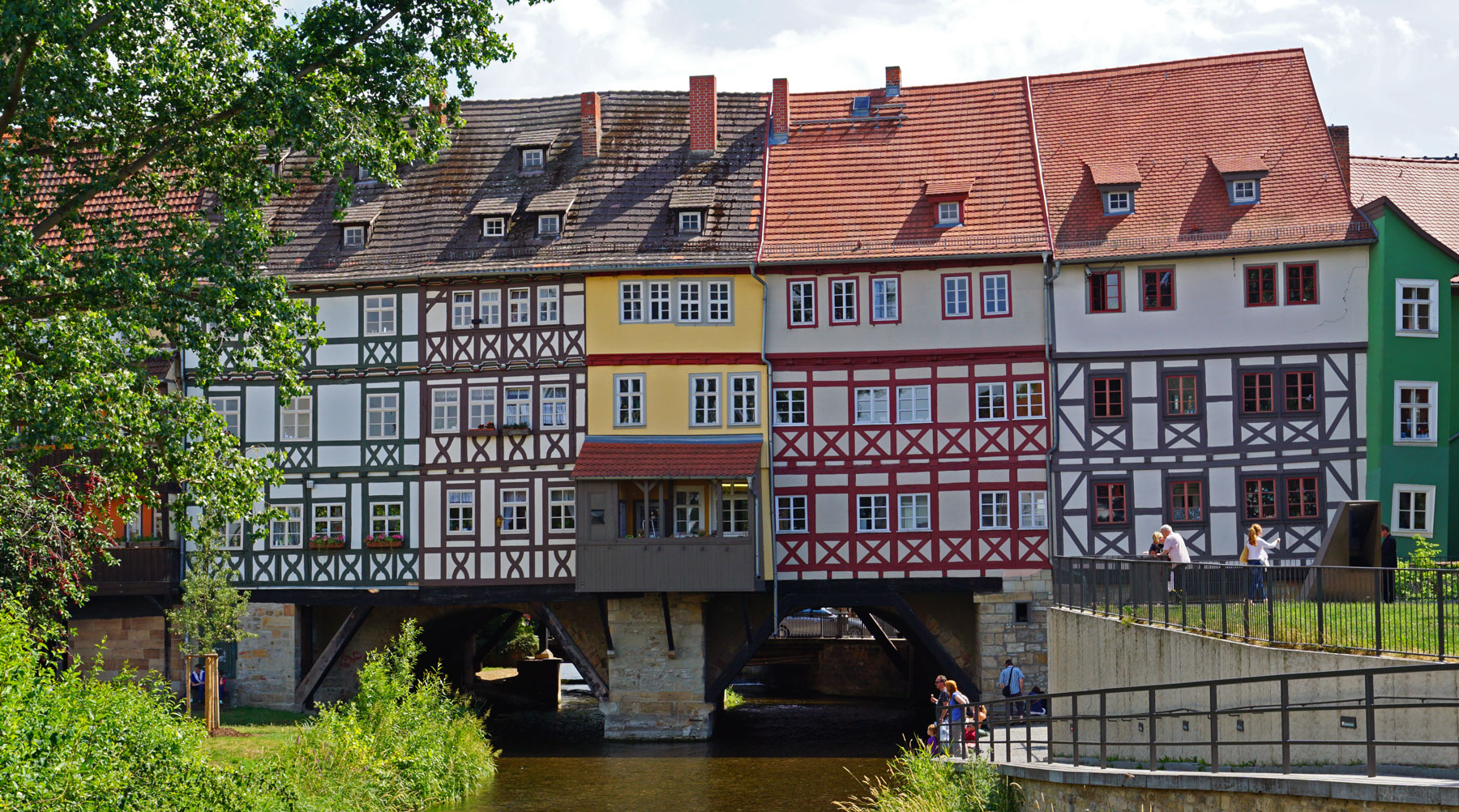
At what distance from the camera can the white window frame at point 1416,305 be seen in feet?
96.5

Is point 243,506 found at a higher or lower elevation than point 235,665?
higher

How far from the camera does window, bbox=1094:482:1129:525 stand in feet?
99.5

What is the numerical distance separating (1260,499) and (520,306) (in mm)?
14434

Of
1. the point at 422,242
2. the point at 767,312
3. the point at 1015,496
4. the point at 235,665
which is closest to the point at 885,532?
the point at 1015,496

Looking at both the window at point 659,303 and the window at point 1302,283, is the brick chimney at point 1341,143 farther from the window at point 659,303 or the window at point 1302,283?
the window at point 659,303

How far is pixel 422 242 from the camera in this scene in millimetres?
32594

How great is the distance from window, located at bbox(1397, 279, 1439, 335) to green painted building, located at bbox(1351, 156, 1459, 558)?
0.01 m

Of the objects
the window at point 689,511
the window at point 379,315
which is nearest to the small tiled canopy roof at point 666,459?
the window at point 689,511

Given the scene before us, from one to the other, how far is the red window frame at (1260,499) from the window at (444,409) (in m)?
15.0

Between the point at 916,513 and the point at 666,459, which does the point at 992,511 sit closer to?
the point at 916,513

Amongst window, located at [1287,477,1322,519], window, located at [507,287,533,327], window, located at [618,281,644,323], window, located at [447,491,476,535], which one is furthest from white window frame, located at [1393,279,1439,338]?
window, located at [447,491,476,535]

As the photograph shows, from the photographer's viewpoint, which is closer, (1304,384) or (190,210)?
(1304,384)

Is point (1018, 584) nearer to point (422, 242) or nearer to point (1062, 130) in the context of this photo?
point (1062, 130)

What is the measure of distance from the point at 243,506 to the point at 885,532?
48.9 ft
